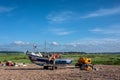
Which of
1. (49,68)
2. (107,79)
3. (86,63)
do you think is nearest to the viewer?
(107,79)

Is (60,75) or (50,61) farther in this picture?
(50,61)

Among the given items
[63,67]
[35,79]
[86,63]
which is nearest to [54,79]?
[35,79]

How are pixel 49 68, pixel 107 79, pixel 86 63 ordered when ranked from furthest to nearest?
pixel 49 68 → pixel 86 63 → pixel 107 79

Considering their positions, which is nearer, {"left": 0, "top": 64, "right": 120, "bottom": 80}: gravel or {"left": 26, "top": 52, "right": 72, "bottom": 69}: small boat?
{"left": 0, "top": 64, "right": 120, "bottom": 80}: gravel

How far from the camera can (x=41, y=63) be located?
38875mm

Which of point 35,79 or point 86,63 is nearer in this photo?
point 35,79

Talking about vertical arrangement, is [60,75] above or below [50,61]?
below

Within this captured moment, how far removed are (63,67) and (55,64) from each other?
6.97 ft

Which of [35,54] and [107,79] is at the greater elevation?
[35,54]

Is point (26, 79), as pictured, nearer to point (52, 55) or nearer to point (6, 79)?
point (6, 79)

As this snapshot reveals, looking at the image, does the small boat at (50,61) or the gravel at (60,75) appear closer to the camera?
the gravel at (60,75)

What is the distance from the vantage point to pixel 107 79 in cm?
2441

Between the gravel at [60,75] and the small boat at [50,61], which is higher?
the small boat at [50,61]

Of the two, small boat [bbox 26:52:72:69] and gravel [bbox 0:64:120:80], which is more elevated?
small boat [bbox 26:52:72:69]
